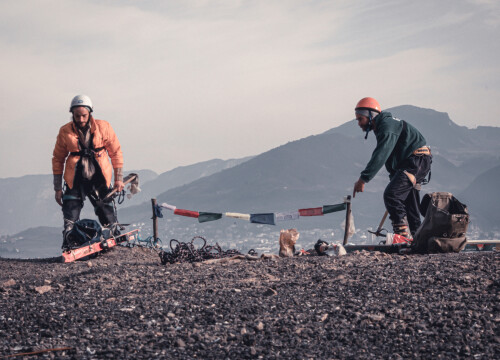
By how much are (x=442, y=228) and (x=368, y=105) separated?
209 cm

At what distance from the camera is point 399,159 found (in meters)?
8.20

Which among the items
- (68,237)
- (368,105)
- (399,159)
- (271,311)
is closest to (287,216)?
(399,159)

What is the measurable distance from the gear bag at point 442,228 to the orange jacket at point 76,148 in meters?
5.34

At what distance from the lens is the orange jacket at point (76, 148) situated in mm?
→ 9391

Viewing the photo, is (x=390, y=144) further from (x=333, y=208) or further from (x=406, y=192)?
(x=333, y=208)

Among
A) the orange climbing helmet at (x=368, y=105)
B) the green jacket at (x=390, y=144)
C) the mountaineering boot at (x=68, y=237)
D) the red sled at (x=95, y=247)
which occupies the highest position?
the orange climbing helmet at (x=368, y=105)

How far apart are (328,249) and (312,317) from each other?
11.8ft

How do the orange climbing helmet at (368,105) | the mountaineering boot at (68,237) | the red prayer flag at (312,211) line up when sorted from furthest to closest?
the red prayer flag at (312,211)
the mountaineering boot at (68,237)
the orange climbing helmet at (368,105)

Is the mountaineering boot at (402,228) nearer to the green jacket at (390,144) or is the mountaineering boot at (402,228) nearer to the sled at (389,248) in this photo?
the sled at (389,248)

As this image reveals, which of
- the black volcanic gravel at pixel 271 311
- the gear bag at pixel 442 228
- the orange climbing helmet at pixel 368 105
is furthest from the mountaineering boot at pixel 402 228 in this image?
the orange climbing helmet at pixel 368 105

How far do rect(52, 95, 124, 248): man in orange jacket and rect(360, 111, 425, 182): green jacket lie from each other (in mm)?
4502

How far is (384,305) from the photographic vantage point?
15.1 feet

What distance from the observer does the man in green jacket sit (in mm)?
7910

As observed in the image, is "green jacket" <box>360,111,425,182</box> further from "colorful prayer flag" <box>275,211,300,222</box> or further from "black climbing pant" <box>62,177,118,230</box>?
"black climbing pant" <box>62,177,118,230</box>
